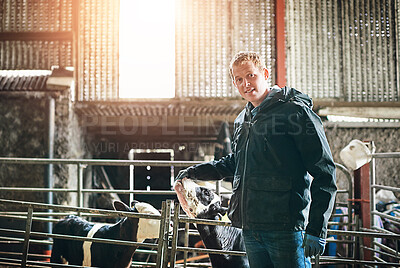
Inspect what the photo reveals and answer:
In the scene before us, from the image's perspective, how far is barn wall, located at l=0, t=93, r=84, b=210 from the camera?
5887 mm

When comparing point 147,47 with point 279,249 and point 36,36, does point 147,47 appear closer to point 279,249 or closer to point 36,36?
point 36,36

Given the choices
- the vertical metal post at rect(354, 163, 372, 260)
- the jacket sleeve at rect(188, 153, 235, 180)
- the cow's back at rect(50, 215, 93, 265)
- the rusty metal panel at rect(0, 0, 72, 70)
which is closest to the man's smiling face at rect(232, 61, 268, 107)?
the jacket sleeve at rect(188, 153, 235, 180)

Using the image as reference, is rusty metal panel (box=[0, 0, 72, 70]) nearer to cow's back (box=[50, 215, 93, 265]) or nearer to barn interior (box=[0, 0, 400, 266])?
barn interior (box=[0, 0, 400, 266])

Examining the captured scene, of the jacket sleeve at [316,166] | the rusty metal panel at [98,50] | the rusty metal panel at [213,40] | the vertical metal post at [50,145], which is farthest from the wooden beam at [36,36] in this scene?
the jacket sleeve at [316,166]

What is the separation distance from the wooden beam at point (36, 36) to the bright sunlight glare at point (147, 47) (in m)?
1.02

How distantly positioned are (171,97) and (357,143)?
3.27m

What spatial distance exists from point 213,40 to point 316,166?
4.89 meters

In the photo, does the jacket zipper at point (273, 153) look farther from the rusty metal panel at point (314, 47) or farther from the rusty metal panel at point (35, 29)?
the rusty metal panel at point (35, 29)

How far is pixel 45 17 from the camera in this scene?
6168 millimetres

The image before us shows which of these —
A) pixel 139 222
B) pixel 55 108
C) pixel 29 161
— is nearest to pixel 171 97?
pixel 55 108

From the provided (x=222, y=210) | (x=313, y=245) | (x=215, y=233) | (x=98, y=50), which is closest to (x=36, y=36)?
(x=98, y=50)

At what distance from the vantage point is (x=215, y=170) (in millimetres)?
2457

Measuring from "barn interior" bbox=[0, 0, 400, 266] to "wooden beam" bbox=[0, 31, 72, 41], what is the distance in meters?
0.02

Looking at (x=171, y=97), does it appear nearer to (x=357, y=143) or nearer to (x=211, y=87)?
(x=211, y=87)
